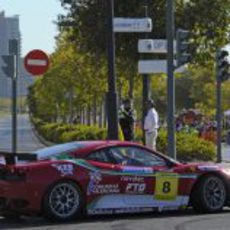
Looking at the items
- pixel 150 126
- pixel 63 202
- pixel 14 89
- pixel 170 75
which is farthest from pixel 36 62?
pixel 63 202

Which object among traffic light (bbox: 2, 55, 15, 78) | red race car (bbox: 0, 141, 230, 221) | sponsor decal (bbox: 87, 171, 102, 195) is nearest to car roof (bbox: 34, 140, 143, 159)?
red race car (bbox: 0, 141, 230, 221)

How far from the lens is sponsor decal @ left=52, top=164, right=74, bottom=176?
1184 centimetres

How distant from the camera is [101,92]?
1658 inches

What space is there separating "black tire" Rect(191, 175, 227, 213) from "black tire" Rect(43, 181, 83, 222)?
2.04 m

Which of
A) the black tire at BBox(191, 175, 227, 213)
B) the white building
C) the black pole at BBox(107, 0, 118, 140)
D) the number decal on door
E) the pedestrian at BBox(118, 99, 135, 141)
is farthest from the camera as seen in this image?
the white building

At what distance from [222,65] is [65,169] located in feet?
40.9

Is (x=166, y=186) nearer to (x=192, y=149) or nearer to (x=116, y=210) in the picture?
(x=116, y=210)

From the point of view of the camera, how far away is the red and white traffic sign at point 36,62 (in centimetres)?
1880

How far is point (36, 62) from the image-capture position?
61.9ft

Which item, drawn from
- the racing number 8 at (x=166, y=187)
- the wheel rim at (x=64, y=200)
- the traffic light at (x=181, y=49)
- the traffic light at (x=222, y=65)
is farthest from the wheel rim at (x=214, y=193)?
the traffic light at (x=222, y=65)

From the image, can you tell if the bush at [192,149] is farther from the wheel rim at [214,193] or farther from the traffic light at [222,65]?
the wheel rim at [214,193]

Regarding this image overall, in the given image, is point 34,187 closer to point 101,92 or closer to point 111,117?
point 111,117

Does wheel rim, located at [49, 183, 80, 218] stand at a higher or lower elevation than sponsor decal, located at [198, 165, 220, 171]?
lower

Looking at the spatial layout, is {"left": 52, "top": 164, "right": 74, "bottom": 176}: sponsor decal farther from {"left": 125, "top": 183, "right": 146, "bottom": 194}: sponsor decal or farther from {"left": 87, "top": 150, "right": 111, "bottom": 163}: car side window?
{"left": 125, "top": 183, "right": 146, "bottom": 194}: sponsor decal
